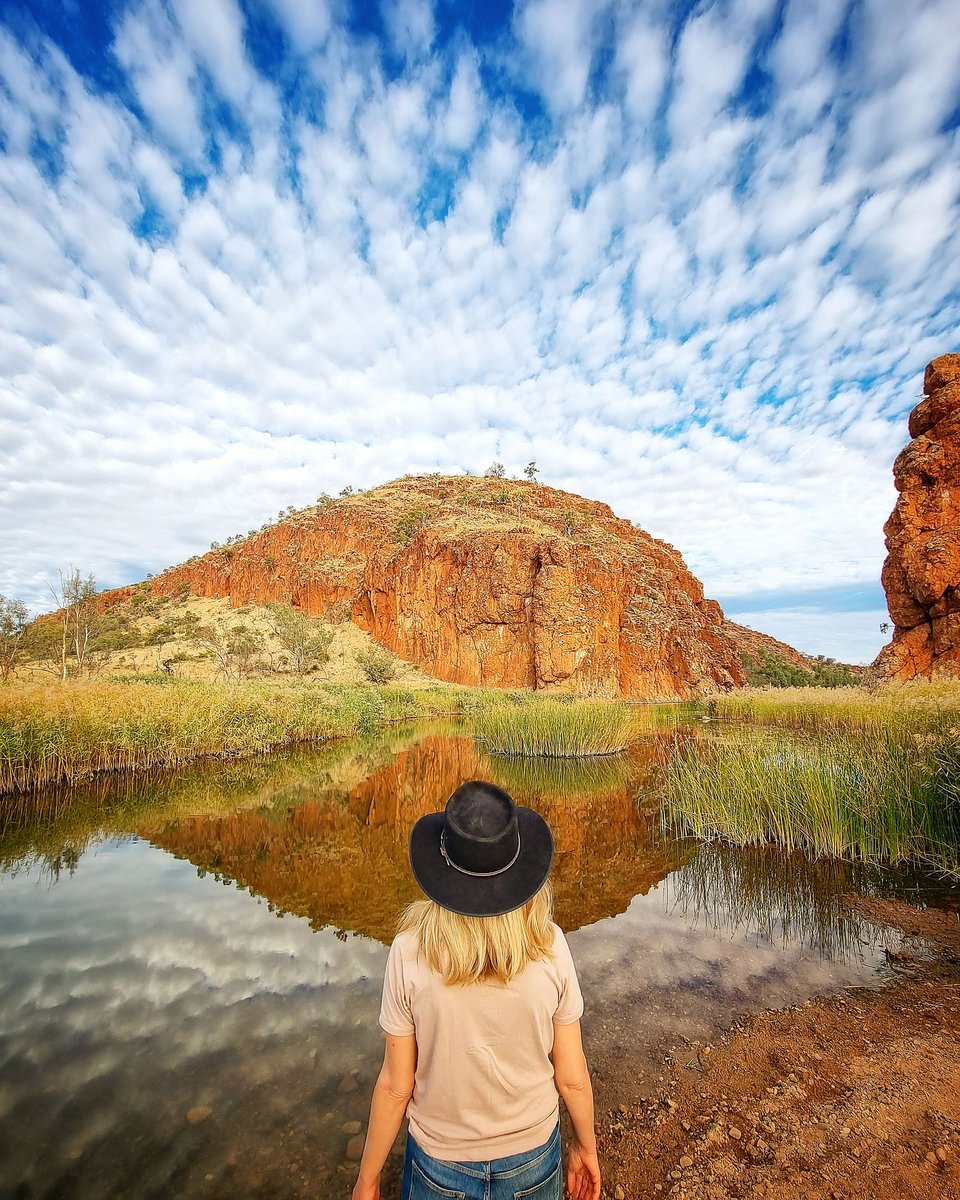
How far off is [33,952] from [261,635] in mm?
48572

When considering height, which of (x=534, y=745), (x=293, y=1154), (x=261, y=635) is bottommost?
(x=293, y=1154)

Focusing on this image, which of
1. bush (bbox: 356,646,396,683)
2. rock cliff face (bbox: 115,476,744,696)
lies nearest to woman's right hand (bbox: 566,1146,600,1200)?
rock cliff face (bbox: 115,476,744,696)

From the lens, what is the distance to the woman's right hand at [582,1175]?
1.70 m

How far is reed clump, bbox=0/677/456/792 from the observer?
1070cm

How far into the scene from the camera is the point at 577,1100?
169 centimetres

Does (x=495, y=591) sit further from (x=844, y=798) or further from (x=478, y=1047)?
(x=478, y=1047)

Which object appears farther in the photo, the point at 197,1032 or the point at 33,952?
the point at 33,952

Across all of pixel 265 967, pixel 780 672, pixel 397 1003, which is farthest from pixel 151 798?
pixel 780 672

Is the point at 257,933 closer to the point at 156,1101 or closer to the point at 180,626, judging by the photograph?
the point at 156,1101

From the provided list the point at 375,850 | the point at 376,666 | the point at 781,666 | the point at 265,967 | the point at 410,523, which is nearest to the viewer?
the point at 265,967

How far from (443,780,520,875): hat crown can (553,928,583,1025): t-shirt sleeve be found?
0.36 meters

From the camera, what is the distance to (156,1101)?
10.4ft

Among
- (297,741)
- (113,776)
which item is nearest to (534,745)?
(297,741)

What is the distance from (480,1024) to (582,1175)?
66cm
